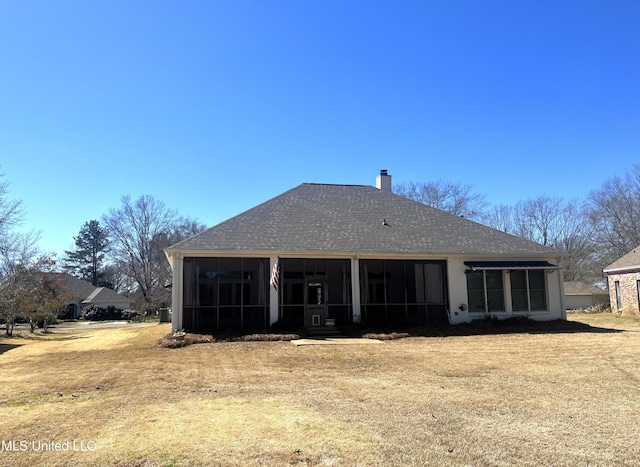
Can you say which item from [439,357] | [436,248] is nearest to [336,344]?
[439,357]

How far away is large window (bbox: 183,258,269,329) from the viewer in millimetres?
16438

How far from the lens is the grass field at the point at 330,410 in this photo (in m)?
4.31

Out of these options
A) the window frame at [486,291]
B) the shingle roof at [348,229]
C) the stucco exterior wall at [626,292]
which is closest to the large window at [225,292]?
the shingle roof at [348,229]

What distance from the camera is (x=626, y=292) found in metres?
25.8

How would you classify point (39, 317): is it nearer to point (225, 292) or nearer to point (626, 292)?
point (225, 292)

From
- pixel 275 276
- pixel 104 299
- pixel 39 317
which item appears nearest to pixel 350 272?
pixel 275 276

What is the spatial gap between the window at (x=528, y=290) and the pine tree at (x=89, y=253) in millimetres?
59786

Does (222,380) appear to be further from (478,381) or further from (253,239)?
(253,239)

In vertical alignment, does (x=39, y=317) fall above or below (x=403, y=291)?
below

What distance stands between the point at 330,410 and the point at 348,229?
13231 millimetres

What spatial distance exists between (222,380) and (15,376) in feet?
15.9

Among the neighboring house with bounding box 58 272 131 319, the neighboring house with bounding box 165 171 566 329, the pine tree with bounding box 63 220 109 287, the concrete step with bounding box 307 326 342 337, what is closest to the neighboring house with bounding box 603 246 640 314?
the neighboring house with bounding box 165 171 566 329

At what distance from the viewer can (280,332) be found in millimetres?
15570

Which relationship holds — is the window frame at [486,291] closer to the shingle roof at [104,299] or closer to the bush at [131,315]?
the bush at [131,315]
